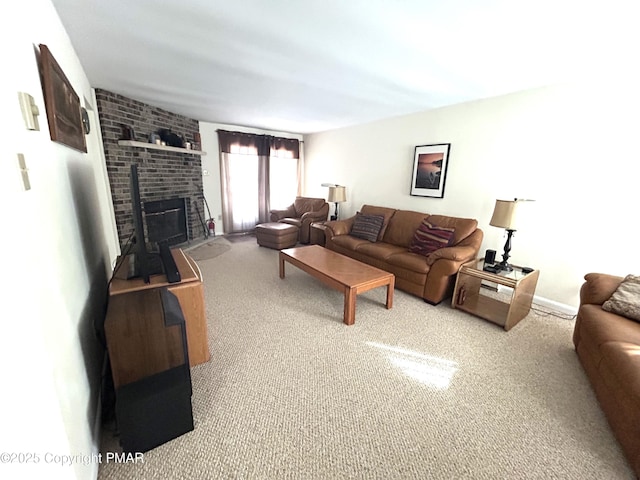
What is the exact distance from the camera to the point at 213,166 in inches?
209

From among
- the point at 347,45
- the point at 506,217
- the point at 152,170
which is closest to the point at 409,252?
the point at 506,217

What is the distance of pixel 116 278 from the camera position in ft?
5.70

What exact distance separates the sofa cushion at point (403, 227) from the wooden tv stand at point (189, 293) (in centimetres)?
271

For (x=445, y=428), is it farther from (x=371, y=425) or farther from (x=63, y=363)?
(x=63, y=363)

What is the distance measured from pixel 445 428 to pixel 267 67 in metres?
2.96

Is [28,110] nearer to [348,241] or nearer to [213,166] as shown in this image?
[348,241]

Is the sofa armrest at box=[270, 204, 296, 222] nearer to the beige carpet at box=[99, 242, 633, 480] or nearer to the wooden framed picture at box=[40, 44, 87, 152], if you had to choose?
the beige carpet at box=[99, 242, 633, 480]

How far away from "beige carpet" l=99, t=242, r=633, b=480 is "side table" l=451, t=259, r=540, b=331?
0.12 m

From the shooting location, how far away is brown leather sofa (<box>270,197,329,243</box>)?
5.04 m

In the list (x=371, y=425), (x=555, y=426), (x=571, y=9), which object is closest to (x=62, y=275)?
(x=371, y=425)

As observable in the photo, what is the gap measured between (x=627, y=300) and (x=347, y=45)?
268 centimetres

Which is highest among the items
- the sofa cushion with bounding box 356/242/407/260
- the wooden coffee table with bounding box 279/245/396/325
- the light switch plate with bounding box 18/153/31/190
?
the light switch plate with bounding box 18/153/31/190

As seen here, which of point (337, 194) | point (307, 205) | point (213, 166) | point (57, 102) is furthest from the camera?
point (307, 205)

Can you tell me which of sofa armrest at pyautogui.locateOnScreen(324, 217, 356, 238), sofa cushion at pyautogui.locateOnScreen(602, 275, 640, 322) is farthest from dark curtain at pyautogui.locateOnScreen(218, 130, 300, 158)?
sofa cushion at pyautogui.locateOnScreen(602, 275, 640, 322)
